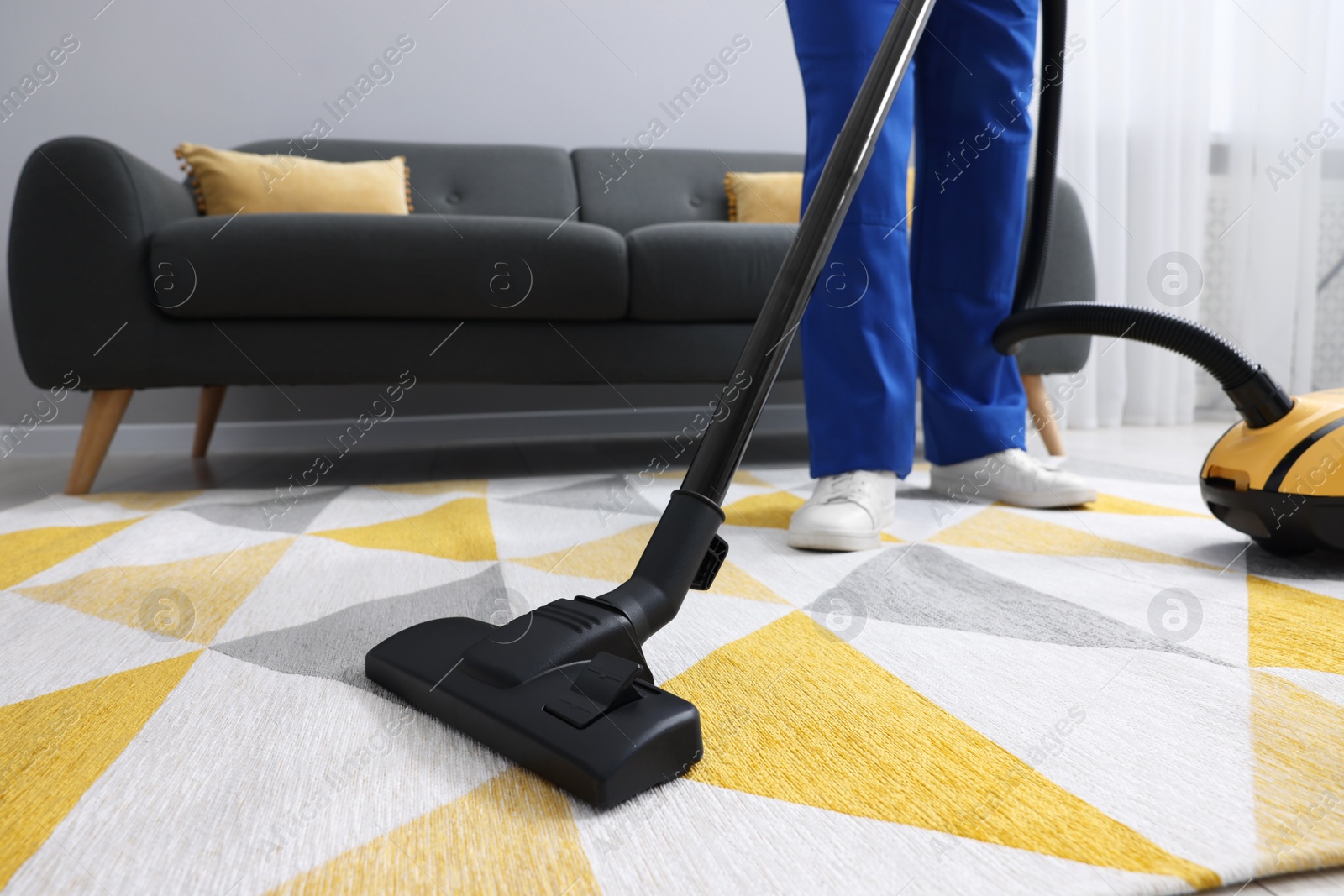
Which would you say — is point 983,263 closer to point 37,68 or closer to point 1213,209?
point 1213,209

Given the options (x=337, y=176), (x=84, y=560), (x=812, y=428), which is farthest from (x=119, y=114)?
(x=812, y=428)

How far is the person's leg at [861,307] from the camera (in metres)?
0.98

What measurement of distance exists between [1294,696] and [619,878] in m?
0.42

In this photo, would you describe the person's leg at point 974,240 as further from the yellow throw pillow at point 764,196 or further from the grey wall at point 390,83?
the grey wall at point 390,83

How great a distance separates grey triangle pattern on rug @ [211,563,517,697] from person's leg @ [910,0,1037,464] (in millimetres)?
757

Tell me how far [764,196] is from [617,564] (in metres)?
1.51

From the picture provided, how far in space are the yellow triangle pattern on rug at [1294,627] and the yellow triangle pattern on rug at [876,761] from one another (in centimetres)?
26

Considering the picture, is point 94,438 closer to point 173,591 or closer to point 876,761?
point 173,591

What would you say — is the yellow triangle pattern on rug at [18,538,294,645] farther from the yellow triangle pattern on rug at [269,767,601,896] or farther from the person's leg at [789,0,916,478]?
the person's leg at [789,0,916,478]

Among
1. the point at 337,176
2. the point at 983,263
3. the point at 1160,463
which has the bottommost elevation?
the point at 1160,463

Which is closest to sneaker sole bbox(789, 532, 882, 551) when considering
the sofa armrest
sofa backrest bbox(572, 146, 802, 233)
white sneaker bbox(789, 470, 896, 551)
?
white sneaker bbox(789, 470, 896, 551)

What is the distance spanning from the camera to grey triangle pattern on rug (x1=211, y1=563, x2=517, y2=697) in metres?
0.56

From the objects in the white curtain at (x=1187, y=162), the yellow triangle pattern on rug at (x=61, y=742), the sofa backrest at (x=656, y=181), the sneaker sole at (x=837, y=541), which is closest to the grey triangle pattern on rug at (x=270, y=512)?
the yellow triangle pattern on rug at (x=61, y=742)

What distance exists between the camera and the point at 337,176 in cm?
190
